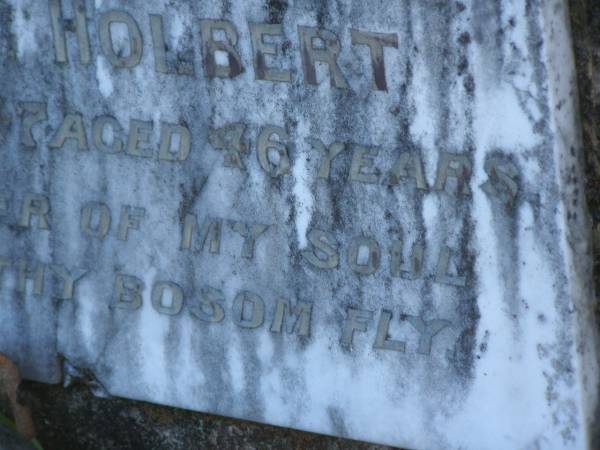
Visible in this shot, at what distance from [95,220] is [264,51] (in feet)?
1.33

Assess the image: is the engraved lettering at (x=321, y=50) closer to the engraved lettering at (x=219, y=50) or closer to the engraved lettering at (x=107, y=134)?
the engraved lettering at (x=219, y=50)

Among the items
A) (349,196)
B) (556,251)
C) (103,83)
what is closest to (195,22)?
(103,83)

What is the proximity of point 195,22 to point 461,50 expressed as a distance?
39cm

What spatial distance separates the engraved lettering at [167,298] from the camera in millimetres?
1642

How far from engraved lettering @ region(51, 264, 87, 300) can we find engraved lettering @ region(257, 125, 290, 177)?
0.39m

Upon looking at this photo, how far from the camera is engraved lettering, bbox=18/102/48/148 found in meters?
1.64

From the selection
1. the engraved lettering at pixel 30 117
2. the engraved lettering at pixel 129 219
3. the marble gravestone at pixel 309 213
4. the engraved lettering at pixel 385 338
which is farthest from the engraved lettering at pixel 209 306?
the engraved lettering at pixel 30 117

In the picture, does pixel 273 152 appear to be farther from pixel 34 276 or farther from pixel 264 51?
pixel 34 276

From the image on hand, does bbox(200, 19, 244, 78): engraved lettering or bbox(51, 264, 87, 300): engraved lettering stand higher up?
bbox(200, 19, 244, 78): engraved lettering

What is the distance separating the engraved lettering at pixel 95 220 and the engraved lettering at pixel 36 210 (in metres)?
0.07

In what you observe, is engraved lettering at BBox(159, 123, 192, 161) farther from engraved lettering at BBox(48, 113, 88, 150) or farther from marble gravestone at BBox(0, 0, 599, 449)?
engraved lettering at BBox(48, 113, 88, 150)

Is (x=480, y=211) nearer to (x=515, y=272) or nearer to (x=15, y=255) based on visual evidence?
(x=515, y=272)

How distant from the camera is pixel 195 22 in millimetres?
1512

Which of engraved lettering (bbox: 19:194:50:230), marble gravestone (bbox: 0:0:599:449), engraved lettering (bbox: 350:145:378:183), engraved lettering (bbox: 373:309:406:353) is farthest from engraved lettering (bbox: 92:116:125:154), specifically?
engraved lettering (bbox: 373:309:406:353)
